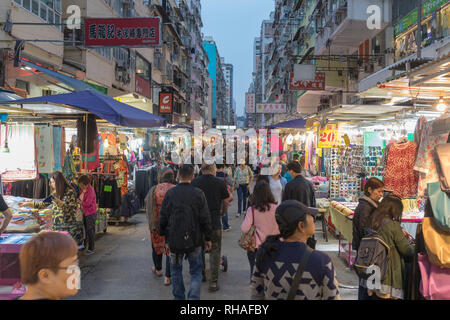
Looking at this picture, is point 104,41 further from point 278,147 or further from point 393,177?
point 278,147

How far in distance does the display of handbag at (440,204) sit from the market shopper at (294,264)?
4.79ft

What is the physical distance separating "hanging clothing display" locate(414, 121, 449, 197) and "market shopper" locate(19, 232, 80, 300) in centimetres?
367

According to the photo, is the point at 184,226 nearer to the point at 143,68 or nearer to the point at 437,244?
the point at 437,244

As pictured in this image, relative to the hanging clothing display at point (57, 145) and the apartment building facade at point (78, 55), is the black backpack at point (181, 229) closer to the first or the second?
the hanging clothing display at point (57, 145)

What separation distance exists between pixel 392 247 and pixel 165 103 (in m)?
22.4

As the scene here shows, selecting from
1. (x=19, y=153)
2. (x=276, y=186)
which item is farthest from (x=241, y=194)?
(x=19, y=153)

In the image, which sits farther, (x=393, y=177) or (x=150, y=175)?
(x=150, y=175)

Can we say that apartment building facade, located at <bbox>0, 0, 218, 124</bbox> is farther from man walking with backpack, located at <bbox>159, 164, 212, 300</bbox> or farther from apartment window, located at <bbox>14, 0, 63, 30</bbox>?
man walking with backpack, located at <bbox>159, 164, 212, 300</bbox>

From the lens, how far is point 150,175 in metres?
12.0

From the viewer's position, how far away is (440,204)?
336cm

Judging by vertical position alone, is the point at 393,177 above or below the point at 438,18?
below

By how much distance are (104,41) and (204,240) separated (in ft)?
20.4

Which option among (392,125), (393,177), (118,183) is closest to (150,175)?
(118,183)

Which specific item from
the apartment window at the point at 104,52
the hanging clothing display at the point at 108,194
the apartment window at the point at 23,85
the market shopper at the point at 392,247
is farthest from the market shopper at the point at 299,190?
the apartment window at the point at 104,52
